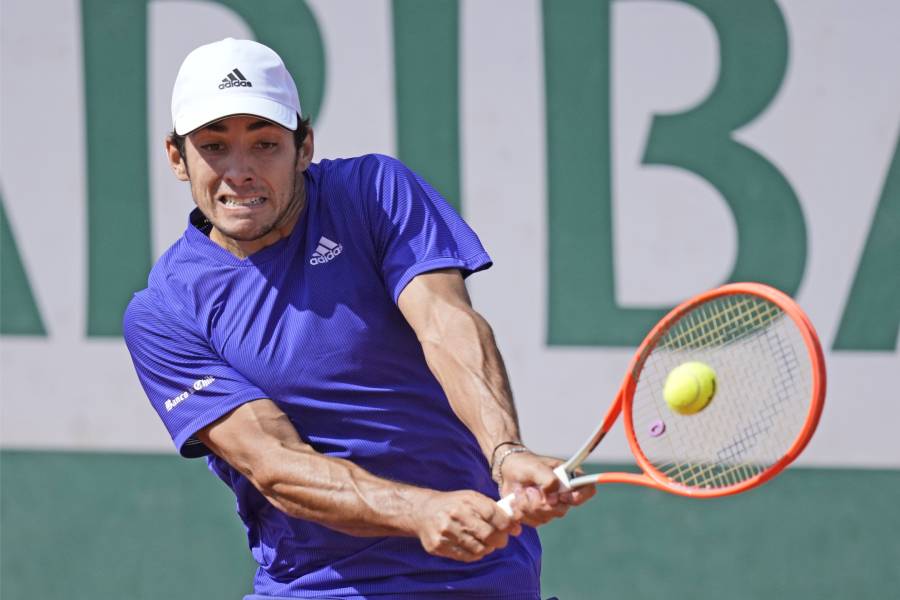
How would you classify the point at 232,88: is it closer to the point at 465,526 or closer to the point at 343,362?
the point at 343,362

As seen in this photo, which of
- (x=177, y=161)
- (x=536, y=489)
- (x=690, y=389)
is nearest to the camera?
(x=536, y=489)

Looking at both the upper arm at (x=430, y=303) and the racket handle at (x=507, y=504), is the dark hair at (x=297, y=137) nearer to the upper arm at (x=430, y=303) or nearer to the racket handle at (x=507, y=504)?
the upper arm at (x=430, y=303)

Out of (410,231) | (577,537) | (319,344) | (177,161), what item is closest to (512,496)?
(319,344)

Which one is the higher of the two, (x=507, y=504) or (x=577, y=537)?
(x=507, y=504)

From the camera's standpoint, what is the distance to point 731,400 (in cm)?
360

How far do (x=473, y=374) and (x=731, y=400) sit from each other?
916 mm

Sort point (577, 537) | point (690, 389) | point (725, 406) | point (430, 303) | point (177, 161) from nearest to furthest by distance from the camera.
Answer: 1. point (690, 389)
2. point (430, 303)
3. point (177, 161)
4. point (725, 406)
5. point (577, 537)

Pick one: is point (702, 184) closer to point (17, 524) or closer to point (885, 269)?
point (885, 269)

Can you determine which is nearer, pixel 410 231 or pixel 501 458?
pixel 501 458

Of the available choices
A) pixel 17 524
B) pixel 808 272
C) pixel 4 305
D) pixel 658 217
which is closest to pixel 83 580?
pixel 17 524

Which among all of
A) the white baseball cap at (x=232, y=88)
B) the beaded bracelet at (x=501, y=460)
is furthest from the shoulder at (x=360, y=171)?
the beaded bracelet at (x=501, y=460)

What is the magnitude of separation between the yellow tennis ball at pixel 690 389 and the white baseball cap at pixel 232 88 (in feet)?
3.05

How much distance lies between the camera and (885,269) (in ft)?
17.1

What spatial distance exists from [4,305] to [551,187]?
1.99m
